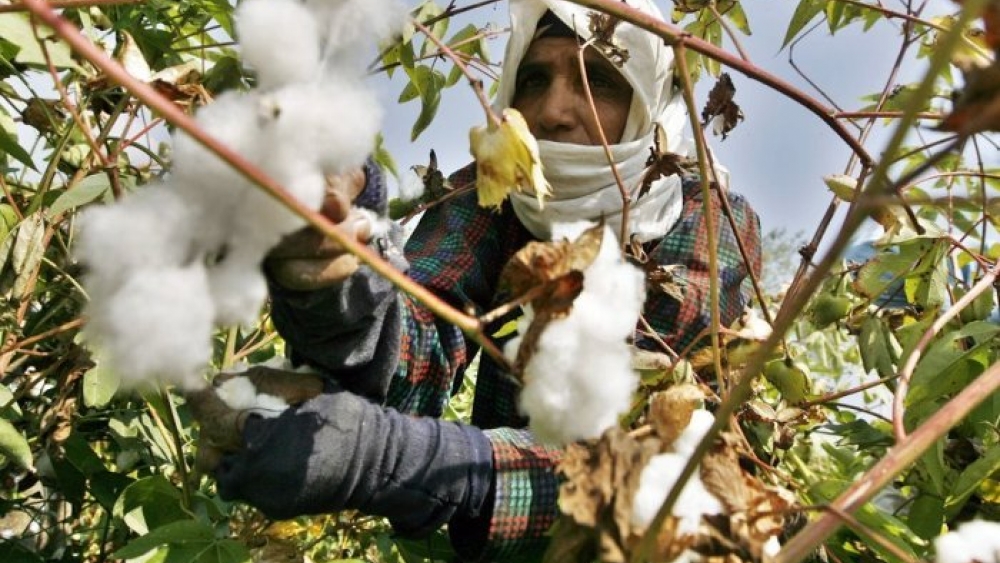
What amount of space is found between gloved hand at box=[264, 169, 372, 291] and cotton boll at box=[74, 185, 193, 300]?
0.43 feet

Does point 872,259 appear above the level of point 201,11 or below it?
below

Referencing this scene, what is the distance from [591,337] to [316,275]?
0.18 m

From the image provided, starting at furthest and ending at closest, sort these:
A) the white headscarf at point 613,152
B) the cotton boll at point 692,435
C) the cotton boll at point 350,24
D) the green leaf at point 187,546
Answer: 1. the white headscarf at point 613,152
2. the green leaf at point 187,546
3. the cotton boll at point 692,435
4. the cotton boll at point 350,24

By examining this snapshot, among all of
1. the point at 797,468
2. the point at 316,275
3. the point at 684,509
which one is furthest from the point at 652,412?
the point at 797,468

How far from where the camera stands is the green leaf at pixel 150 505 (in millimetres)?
1094

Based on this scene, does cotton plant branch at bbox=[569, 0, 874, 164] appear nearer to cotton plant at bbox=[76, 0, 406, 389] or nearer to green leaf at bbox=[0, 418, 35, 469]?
cotton plant at bbox=[76, 0, 406, 389]

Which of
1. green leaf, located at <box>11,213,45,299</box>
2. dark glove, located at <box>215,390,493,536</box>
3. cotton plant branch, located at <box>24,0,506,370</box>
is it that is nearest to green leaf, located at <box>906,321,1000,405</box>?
dark glove, located at <box>215,390,493,536</box>

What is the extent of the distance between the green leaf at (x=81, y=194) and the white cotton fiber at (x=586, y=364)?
625mm

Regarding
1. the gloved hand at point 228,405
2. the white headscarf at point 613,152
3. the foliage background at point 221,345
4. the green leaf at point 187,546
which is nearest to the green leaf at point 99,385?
the foliage background at point 221,345

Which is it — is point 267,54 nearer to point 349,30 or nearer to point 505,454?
point 349,30

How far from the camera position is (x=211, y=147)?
39 centimetres

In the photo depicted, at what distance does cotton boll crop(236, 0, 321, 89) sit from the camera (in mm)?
475

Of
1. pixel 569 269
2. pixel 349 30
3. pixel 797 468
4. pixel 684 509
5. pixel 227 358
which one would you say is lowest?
pixel 797 468

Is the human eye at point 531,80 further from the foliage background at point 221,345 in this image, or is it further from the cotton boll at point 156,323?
the cotton boll at point 156,323
